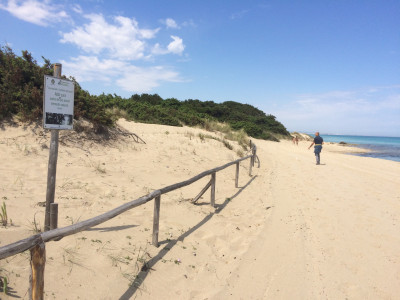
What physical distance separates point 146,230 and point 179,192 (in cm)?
261

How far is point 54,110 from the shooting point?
3572mm

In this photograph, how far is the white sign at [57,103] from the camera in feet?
11.4

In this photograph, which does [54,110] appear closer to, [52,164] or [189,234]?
[52,164]

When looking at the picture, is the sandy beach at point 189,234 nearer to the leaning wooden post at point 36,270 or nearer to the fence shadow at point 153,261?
the fence shadow at point 153,261

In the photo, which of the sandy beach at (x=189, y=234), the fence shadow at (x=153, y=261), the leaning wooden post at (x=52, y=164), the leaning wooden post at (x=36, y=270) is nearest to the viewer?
Result: the leaning wooden post at (x=36, y=270)

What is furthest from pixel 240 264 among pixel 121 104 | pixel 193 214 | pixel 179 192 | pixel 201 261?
pixel 121 104

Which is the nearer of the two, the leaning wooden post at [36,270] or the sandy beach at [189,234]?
the leaning wooden post at [36,270]

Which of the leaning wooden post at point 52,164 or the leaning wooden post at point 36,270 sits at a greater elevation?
the leaning wooden post at point 52,164

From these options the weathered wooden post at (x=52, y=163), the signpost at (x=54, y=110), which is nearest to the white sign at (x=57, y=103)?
the signpost at (x=54, y=110)

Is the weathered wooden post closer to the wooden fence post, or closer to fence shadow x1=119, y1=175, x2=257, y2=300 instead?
the wooden fence post

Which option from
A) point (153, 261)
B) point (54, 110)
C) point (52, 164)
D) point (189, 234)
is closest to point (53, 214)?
point (52, 164)

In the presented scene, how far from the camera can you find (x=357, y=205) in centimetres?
769

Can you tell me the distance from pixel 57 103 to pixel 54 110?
10cm

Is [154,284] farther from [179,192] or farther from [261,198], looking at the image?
[261,198]
